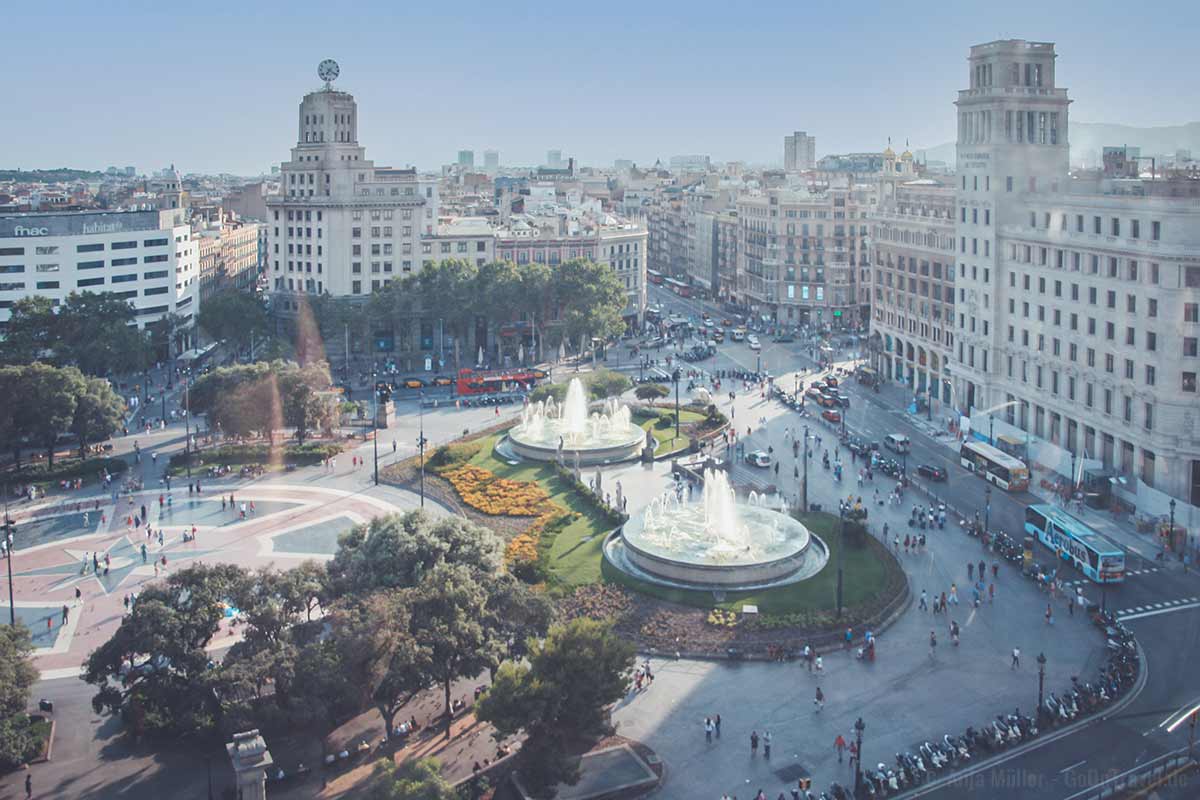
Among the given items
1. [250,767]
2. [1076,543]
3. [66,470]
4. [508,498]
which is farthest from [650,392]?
[250,767]

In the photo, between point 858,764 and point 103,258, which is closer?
point 858,764

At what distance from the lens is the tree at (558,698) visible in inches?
1534

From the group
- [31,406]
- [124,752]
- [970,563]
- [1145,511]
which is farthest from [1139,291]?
[31,406]

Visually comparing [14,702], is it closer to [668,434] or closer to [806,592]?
[806,592]

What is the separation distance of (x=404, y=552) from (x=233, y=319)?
251 ft

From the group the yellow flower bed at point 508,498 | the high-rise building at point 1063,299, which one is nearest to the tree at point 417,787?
the yellow flower bed at point 508,498

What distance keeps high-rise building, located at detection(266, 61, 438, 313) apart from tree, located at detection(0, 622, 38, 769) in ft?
282

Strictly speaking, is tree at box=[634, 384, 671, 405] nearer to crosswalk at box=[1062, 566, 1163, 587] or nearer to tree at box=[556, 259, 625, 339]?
tree at box=[556, 259, 625, 339]

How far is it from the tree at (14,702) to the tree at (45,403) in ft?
131

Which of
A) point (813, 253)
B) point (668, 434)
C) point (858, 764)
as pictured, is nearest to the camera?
point (858, 764)

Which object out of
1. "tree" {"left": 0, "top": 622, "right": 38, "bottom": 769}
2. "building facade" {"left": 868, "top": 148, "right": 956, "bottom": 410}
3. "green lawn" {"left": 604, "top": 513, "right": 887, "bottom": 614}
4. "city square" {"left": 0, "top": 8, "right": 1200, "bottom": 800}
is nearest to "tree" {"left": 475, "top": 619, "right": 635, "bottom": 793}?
"city square" {"left": 0, "top": 8, "right": 1200, "bottom": 800}

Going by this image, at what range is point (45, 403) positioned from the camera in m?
80.1

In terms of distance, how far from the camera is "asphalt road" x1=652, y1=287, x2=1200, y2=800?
40.5 meters

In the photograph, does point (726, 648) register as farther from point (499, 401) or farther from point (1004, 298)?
point (499, 401)
